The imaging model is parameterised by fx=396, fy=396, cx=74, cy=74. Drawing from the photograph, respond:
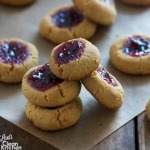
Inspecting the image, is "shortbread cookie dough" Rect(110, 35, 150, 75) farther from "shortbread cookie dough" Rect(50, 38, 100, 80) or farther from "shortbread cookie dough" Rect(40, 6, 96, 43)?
"shortbread cookie dough" Rect(50, 38, 100, 80)

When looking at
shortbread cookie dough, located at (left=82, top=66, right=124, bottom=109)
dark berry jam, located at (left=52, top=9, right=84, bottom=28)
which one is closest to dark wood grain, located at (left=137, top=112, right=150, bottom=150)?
shortbread cookie dough, located at (left=82, top=66, right=124, bottom=109)

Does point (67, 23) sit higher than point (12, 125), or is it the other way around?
point (67, 23)

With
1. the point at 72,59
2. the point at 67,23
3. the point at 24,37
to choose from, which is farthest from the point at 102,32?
the point at 72,59

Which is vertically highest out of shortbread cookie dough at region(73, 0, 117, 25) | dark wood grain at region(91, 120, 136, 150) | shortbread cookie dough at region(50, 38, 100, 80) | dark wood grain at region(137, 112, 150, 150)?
shortbread cookie dough at region(50, 38, 100, 80)

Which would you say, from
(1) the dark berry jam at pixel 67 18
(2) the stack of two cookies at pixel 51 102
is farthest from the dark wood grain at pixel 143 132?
(1) the dark berry jam at pixel 67 18

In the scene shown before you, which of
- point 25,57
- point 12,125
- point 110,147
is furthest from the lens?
point 25,57

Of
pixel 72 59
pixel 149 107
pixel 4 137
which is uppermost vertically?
pixel 72 59

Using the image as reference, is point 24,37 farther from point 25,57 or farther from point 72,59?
point 72,59

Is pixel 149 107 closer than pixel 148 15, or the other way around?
pixel 149 107

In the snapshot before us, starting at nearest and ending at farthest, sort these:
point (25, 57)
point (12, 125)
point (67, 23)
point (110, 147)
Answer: point (110, 147), point (12, 125), point (25, 57), point (67, 23)
